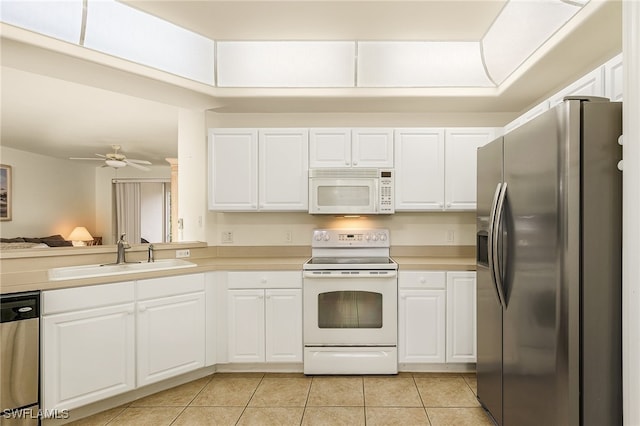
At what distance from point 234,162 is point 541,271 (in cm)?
244

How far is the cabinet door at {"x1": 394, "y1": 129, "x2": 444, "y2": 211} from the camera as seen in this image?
299 cm

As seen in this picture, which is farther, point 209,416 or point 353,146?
point 353,146

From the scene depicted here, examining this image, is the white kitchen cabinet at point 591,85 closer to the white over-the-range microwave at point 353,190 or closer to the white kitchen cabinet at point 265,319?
the white over-the-range microwave at point 353,190

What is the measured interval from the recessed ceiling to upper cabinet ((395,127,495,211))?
30cm

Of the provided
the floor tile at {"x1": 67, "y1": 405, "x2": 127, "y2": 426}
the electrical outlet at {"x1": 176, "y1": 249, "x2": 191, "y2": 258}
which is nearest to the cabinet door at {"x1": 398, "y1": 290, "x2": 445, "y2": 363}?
the electrical outlet at {"x1": 176, "y1": 249, "x2": 191, "y2": 258}

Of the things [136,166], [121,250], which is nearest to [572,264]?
[121,250]

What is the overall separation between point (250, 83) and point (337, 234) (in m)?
1.55

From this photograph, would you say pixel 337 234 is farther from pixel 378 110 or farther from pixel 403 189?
pixel 378 110

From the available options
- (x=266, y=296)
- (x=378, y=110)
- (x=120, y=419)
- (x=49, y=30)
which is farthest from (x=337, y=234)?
(x=49, y=30)

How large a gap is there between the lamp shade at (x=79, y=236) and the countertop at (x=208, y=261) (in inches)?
3.9

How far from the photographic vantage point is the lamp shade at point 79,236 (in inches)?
97.9

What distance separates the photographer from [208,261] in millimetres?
2953

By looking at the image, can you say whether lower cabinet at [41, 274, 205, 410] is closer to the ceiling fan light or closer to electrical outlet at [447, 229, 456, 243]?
the ceiling fan light

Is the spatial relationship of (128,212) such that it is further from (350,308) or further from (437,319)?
(437,319)
